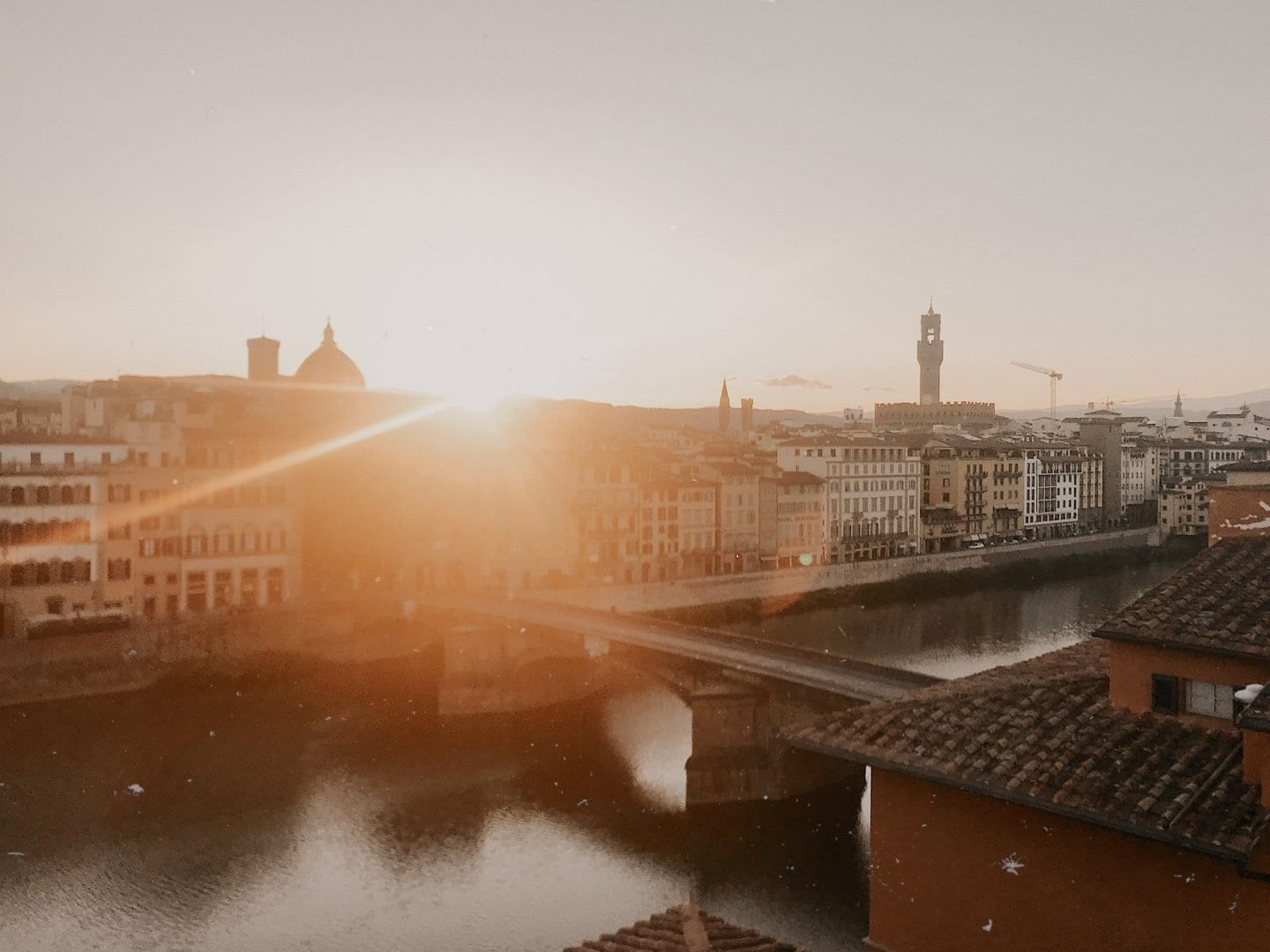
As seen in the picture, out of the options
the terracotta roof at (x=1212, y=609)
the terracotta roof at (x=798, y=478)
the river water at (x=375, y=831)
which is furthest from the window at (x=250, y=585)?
the terracotta roof at (x=1212, y=609)

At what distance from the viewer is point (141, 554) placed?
3956cm

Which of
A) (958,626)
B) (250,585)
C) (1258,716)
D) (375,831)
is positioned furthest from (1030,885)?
(958,626)

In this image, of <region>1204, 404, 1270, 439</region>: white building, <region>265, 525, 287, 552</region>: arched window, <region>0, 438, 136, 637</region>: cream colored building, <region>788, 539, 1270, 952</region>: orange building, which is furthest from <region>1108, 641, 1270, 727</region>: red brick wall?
<region>1204, 404, 1270, 439</region>: white building

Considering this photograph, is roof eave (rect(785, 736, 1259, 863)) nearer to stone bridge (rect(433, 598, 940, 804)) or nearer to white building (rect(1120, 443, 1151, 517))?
stone bridge (rect(433, 598, 940, 804))

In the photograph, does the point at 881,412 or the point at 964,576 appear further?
the point at 881,412

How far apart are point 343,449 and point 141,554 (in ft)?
41.3

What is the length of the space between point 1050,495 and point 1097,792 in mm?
87276

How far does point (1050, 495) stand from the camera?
9038 centimetres

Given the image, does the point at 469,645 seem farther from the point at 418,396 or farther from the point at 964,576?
the point at 964,576

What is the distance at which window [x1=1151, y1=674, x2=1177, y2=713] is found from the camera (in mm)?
10188

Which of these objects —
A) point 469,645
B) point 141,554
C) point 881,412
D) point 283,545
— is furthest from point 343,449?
point 881,412

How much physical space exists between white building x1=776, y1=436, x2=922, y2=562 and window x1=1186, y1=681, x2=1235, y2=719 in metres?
58.7

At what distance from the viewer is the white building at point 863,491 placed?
70312 mm

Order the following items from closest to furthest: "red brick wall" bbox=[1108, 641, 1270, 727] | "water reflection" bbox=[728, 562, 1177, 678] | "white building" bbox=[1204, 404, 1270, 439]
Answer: "red brick wall" bbox=[1108, 641, 1270, 727] < "water reflection" bbox=[728, 562, 1177, 678] < "white building" bbox=[1204, 404, 1270, 439]
